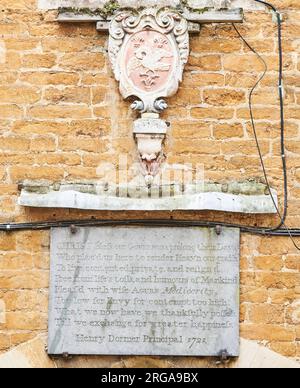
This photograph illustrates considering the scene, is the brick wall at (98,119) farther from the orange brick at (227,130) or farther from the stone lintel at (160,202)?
the stone lintel at (160,202)

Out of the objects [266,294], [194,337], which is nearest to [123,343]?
[194,337]

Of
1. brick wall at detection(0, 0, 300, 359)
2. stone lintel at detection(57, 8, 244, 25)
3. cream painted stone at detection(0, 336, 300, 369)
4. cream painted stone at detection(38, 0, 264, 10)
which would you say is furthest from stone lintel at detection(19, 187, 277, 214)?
cream painted stone at detection(38, 0, 264, 10)

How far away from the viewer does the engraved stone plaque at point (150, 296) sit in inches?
338

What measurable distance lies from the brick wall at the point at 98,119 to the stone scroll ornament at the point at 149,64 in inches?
4.6

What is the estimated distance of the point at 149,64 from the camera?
874cm

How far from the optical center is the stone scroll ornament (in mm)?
8727

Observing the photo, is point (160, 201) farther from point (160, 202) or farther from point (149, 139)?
point (149, 139)

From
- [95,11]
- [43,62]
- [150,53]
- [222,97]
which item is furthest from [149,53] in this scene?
[43,62]

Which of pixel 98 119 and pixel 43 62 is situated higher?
pixel 43 62

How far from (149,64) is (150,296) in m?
1.71

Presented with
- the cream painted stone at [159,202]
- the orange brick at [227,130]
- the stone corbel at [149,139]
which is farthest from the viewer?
the orange brick at [227,130]

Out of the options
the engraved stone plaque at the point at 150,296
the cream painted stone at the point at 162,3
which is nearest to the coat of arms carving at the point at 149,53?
the cream painted stone at the point at 162,3

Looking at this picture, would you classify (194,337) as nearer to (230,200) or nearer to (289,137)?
(230,200)

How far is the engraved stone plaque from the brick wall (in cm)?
18
